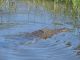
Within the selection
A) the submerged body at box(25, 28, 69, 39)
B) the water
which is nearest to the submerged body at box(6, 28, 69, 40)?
the submerged body at box(25, 28, 69, 39)

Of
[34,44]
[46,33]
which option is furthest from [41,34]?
[34,44]

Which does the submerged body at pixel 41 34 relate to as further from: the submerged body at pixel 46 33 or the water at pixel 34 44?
the water at pixel 34 44

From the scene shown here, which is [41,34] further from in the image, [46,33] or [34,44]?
[34,44]

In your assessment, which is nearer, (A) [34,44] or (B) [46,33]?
(A) [34,44]

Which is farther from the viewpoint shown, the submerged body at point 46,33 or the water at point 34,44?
the submerged body at point 46,33

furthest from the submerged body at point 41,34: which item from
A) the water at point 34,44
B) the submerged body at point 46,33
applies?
the water at point 34,44

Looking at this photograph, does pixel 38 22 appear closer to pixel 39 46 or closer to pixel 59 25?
pixel 59 25

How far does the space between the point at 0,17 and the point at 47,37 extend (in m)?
2.89

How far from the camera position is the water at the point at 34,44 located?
6559 mm

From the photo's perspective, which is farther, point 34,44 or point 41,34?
point 41,34

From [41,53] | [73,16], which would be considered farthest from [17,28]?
[41,53]

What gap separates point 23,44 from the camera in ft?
24.1

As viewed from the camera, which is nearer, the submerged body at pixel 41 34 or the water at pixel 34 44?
the water at pixel 34 44

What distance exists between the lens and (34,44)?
7332 millimetres
